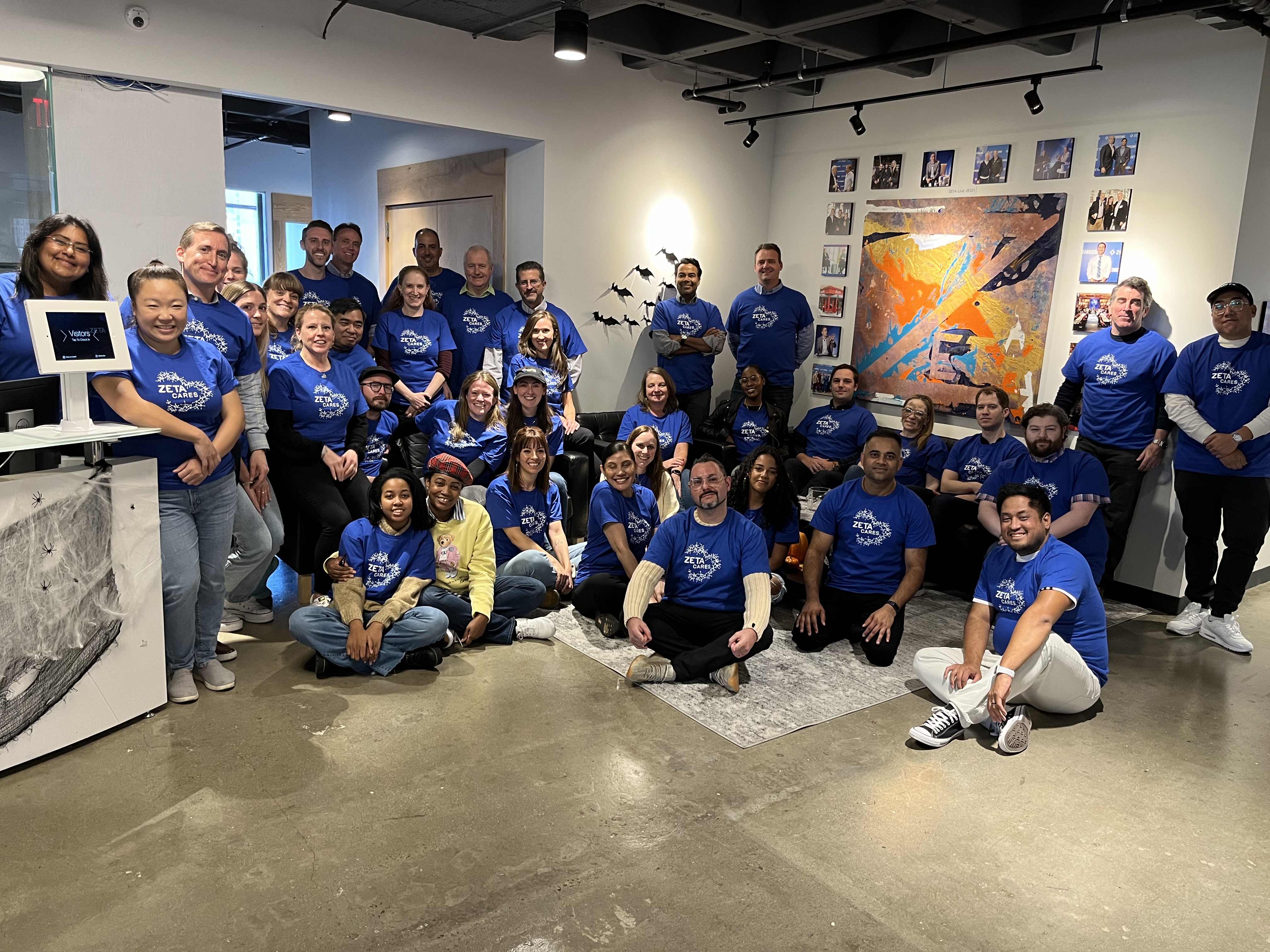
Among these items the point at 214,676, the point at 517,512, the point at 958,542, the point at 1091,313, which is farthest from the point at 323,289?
the point at 1091,313

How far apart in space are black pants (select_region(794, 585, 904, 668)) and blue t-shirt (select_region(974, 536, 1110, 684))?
1.99 feet

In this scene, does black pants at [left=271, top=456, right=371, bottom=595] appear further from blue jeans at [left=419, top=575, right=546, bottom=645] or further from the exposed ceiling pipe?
the exposed ceiling pipe

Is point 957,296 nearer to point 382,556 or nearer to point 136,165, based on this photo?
point 382,556

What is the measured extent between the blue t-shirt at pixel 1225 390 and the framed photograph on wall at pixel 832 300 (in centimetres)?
265

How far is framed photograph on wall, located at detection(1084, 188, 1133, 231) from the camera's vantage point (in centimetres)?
549

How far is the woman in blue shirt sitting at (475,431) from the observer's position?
5438mm

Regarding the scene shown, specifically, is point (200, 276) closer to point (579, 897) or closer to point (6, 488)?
point (6, 488)

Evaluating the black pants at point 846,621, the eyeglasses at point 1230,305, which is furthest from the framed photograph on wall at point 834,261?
the black pants at point 846,621

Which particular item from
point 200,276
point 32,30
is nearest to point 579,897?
point 200,276

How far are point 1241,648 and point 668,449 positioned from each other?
3.23m

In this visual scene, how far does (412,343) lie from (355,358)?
0.81 metres

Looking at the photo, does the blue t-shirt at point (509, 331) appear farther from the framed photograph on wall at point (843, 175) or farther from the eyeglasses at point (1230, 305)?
the eyeglasses at point (1230, 305)

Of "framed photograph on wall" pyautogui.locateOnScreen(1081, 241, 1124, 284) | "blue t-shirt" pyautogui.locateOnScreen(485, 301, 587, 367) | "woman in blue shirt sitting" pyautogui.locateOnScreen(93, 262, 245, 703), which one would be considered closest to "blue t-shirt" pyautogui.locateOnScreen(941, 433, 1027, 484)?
"framed photograph on wall" pyautogui.locateOnScreen(1081, 241, 1124, 284)

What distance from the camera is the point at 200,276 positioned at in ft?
12.2
